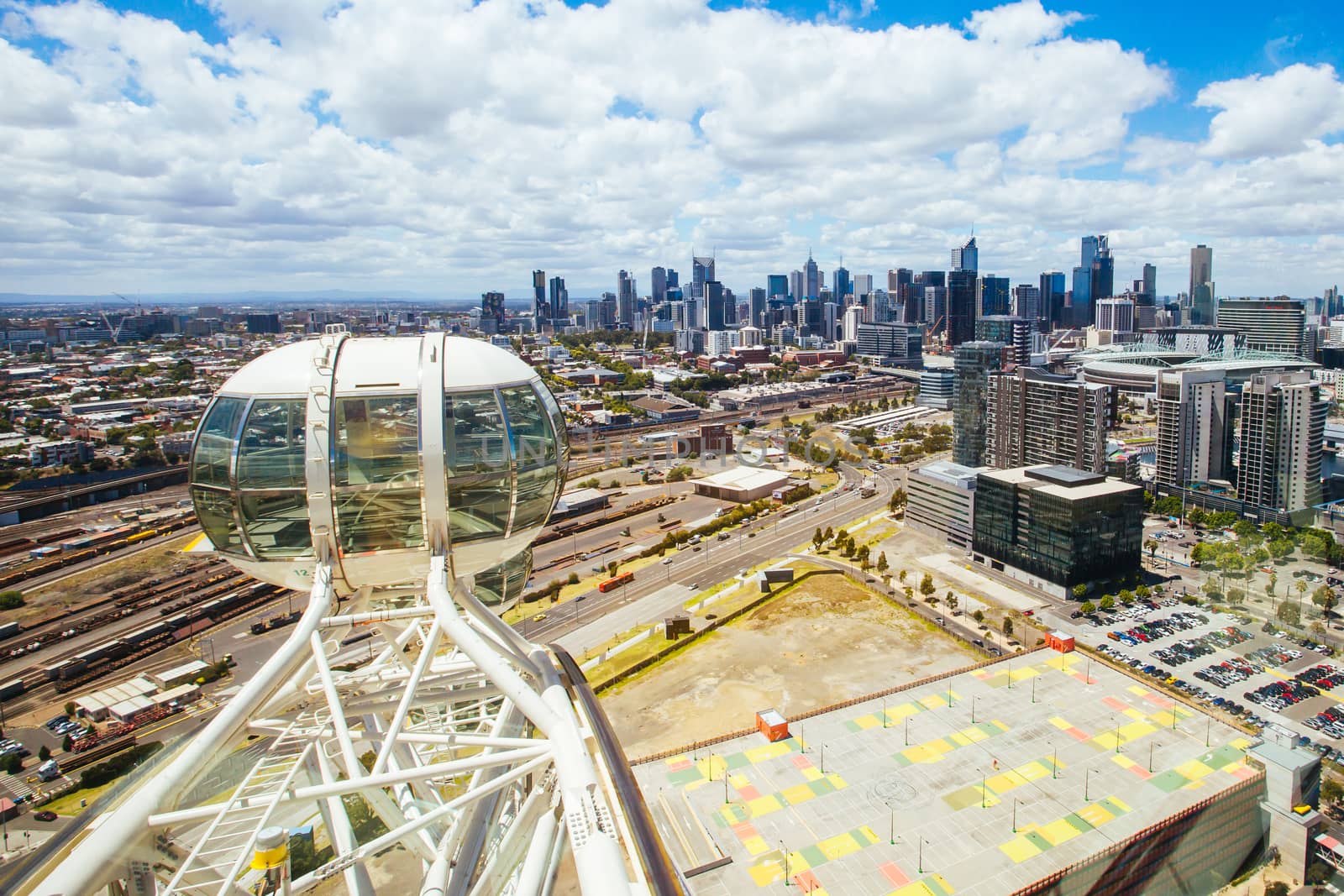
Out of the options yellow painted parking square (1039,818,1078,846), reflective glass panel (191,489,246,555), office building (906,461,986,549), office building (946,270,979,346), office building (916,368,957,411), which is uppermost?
office building (946,270,979,346)

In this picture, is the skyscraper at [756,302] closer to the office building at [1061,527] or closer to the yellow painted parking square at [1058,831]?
the office building at [1061,527]

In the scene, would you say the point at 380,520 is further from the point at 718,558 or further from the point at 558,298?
the point at 558,298

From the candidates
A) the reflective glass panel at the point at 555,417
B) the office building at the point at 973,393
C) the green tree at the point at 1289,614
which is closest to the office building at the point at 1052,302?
the office building at the point at 973,393

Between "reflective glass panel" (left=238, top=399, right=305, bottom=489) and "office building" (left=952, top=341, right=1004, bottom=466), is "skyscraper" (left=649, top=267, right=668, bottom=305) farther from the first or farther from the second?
"reflective glass panel" (left=238, top=399, right=305, bottom=489)

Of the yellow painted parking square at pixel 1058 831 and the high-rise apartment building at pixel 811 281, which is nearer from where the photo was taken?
the yellow painted parking square at pixel 1058 831

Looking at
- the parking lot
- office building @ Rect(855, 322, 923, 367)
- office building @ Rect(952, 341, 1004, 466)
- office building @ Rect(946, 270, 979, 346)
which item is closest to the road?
office building @ Rect(952, 341, 1004, 466)
